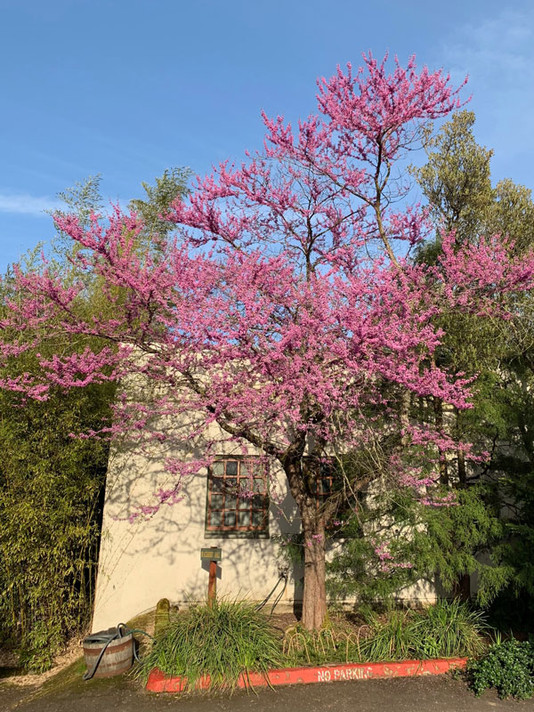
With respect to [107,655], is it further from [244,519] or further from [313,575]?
[244,519]

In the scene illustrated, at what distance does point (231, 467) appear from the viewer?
7594 mm

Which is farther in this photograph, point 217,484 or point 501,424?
point 217,484

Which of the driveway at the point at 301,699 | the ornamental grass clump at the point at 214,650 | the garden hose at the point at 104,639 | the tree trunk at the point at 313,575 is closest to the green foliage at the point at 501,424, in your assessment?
the driveway at the point at 301,699

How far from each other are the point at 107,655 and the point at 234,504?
108 inches

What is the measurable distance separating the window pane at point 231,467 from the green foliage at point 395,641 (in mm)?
2528

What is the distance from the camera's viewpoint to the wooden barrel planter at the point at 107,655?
524cm

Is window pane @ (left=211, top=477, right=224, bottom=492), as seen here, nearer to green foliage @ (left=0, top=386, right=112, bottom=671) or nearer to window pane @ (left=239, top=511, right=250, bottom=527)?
window pane @ (left=239, top=511, right=250, bottom=527)

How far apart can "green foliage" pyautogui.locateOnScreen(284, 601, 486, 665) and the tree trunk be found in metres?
0.21

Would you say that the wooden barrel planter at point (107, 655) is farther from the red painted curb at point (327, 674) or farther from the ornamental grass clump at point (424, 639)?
the ornamental grass clump at point (424, 639)

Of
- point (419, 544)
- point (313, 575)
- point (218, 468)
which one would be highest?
point (218, 468)

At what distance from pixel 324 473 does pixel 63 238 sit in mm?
8457

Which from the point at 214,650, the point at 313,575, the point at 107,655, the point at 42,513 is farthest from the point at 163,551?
the point at 313,575

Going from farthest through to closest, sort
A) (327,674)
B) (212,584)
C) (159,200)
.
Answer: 1. (159,200)
2. (212,584)
3. (327,674)

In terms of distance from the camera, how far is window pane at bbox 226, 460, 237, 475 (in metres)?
7.58
